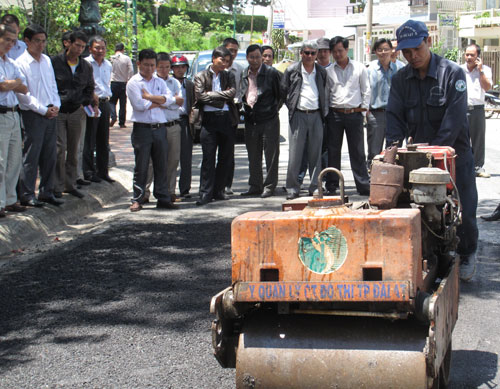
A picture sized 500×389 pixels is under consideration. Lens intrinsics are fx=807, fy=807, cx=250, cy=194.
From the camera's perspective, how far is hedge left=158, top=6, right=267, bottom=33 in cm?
7168

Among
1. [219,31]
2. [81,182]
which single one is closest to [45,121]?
[81,182]

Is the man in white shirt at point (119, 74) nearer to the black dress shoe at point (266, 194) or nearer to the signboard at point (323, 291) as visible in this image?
the black dress shoe at point (266, 194)

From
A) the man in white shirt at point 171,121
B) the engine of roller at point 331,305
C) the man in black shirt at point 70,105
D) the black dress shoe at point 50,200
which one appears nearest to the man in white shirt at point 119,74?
→ the man in white shirt at point 171,121

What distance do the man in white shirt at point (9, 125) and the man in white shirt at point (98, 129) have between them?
2410 millimetres

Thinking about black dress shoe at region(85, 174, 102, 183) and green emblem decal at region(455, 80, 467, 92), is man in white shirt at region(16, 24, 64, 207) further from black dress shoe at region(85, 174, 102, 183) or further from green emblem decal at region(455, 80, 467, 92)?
green emblem decal at region(455, 80, 467, 92)

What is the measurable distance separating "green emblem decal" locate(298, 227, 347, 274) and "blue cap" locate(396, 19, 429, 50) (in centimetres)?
234

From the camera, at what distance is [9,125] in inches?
343

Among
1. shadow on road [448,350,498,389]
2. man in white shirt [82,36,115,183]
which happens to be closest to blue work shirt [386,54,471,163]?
shadow on road [448,350,498,389]

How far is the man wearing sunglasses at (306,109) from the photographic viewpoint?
11.1 m

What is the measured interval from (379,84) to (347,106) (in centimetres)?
94

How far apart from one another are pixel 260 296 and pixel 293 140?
290 inches

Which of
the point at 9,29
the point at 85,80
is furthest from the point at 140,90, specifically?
the point at 9,29

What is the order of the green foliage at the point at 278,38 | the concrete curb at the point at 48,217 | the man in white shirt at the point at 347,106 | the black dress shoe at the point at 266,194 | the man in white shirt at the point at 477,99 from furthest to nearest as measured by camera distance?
the green foliage at the point at 278,38, the man in white shirt at the point at 477,99, the black dress shoe at the point at 266,194, the man in white shirt at the point at 347,106, the concrete curb at the point at 48,217

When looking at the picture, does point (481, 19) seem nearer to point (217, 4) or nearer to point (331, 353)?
point (331, 353)
